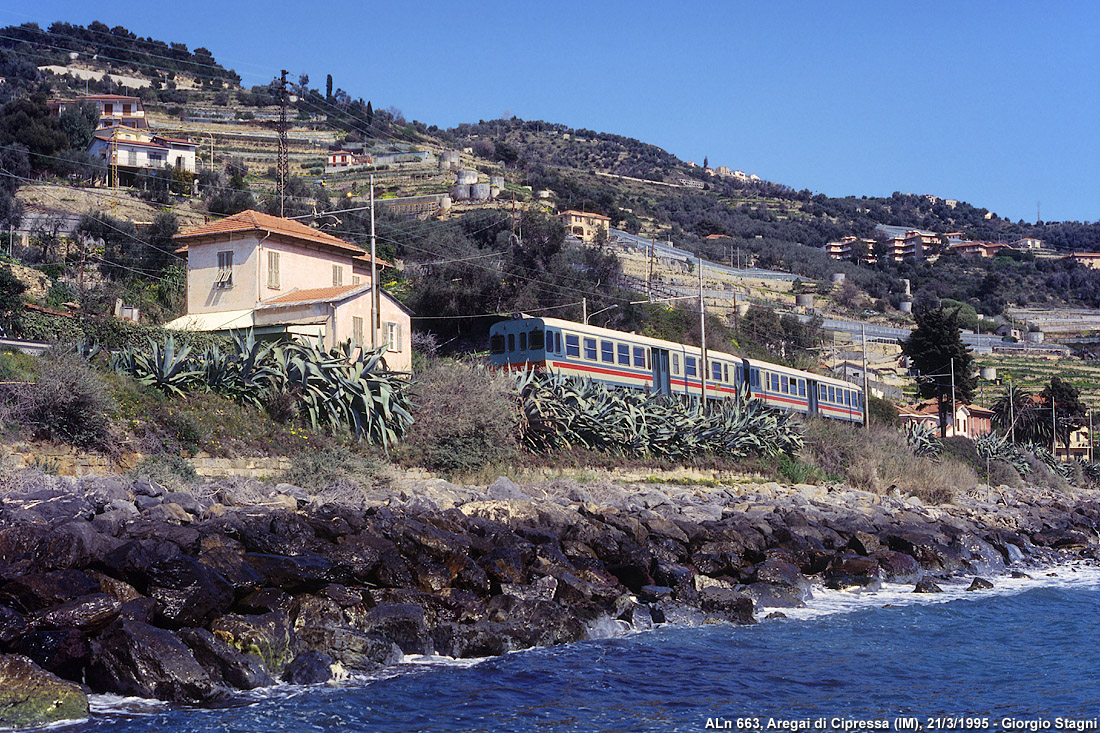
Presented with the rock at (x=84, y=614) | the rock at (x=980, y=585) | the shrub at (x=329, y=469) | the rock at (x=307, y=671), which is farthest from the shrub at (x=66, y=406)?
the rock at (x=980, y=585)

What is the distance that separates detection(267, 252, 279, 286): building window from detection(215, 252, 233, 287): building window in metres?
1.14

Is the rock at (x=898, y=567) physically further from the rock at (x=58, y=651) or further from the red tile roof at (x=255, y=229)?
the red tile roof at (x=255, y=229)

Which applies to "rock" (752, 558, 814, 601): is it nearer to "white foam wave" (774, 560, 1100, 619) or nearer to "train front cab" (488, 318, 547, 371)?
"white foam wave" (774, 560, 1100, 619)

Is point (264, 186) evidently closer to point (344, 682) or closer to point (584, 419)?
point (584, 419)

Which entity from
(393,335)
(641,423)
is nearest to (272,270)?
(393,335)

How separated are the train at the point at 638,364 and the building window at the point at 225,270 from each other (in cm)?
820

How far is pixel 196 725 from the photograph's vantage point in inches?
337

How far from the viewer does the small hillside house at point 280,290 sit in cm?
2783

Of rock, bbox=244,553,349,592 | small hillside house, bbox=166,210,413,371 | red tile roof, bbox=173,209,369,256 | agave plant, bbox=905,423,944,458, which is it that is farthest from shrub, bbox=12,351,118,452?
agave plant, bbox=905,423,944,458

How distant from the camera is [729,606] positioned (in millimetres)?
14648

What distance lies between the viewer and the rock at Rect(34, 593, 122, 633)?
9438 millimetres

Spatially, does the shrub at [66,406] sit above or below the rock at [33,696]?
above

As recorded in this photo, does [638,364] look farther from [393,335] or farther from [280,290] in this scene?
[280,290]

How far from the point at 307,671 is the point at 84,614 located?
7.10ft
